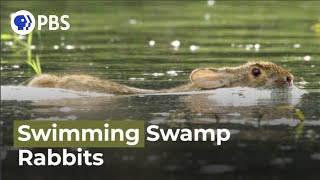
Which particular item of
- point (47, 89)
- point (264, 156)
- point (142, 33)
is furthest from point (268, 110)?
point (142, 33)

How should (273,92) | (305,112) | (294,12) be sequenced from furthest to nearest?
(294,12), (273,92), (305,112)

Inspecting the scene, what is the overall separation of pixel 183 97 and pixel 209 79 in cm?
49

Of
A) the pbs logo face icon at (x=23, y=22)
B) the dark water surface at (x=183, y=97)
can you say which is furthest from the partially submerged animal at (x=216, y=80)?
the pbs logo face icon at (x=23, y=22)

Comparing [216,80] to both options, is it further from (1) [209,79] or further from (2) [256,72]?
(2) [256,72]

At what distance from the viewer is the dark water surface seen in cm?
996

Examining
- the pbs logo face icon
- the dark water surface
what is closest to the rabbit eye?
the dark water surface

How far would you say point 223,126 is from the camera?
11.5 metres

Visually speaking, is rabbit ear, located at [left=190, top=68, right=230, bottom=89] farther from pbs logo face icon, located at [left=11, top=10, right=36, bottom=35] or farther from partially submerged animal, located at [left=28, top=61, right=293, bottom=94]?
pbs logo face icon, located at [left=11, top=10, right=36, bottom=35]

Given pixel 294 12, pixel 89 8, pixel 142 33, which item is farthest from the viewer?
pixel 89 8

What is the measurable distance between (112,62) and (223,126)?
7297mm

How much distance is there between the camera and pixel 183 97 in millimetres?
13422

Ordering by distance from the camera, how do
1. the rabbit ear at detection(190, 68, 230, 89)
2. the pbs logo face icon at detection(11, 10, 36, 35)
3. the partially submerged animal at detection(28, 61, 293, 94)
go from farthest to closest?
Answer: the pbs logo face icon at detection(11, 10, 36, 35) < the rabbit ear at detection(190, 68, 230, 89) < the partially submerged animal at detection(28, 61, 293, 94)

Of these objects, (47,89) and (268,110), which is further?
(47,89)

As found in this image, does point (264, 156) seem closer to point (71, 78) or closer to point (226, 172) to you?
point (226, 172)
